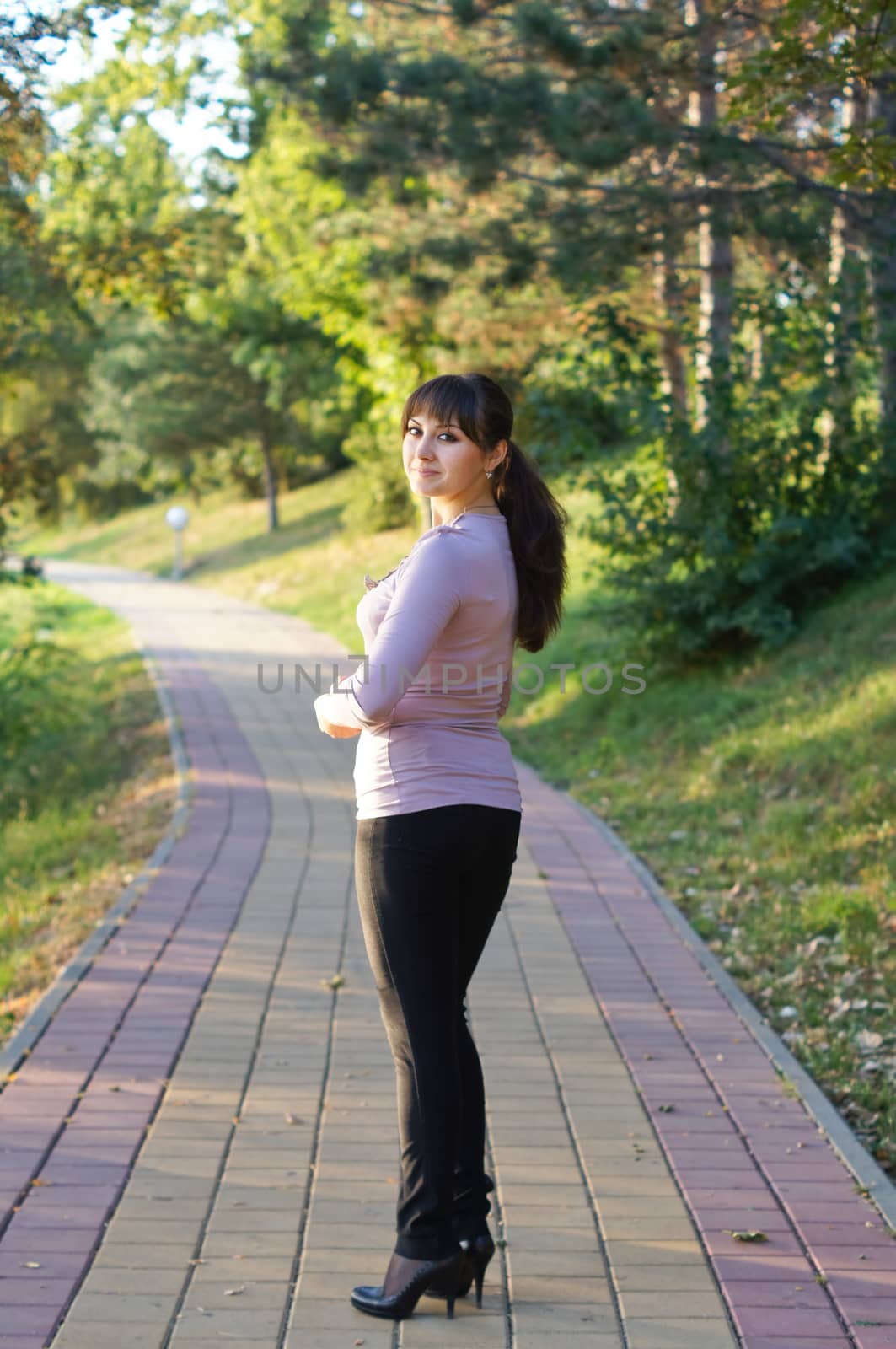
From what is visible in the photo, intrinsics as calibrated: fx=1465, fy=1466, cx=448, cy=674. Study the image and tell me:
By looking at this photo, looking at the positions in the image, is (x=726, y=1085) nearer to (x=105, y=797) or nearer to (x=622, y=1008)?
(x=622, y=1008)

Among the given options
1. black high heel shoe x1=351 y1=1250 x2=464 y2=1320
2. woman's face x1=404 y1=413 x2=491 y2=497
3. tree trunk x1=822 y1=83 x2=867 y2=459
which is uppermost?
tree trunk x1=822 y1=83 x2=867 y2=459

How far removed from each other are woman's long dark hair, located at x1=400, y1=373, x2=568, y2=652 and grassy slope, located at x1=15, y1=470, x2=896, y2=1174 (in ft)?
7.01

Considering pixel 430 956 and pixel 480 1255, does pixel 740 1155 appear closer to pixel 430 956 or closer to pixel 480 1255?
pixel 480 1255

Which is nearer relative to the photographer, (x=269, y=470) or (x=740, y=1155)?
(x=740, y=1155)

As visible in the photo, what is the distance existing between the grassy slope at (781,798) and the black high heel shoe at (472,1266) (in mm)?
1495

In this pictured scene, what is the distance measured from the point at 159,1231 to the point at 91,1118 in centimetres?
80

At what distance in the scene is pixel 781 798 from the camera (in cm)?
809

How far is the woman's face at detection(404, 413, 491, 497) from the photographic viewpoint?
3.07 metres

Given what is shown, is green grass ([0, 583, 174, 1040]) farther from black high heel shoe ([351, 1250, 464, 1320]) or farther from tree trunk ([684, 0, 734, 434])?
tree trunk ([684, 0, 734, 434])

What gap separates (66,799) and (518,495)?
8676mm

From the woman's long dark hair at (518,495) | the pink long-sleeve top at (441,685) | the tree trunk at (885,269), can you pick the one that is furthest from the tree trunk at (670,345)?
the pink long-sleeve top at (441,685)

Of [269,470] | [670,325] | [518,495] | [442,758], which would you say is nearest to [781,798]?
[518,495]

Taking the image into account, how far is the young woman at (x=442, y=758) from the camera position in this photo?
2955mm

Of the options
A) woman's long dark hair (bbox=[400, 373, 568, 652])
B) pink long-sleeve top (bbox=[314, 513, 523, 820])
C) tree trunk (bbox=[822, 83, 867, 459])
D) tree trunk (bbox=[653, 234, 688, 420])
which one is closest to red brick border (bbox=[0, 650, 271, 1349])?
pink long-sleeve top (bbox=[314, 513, 523, 820])
